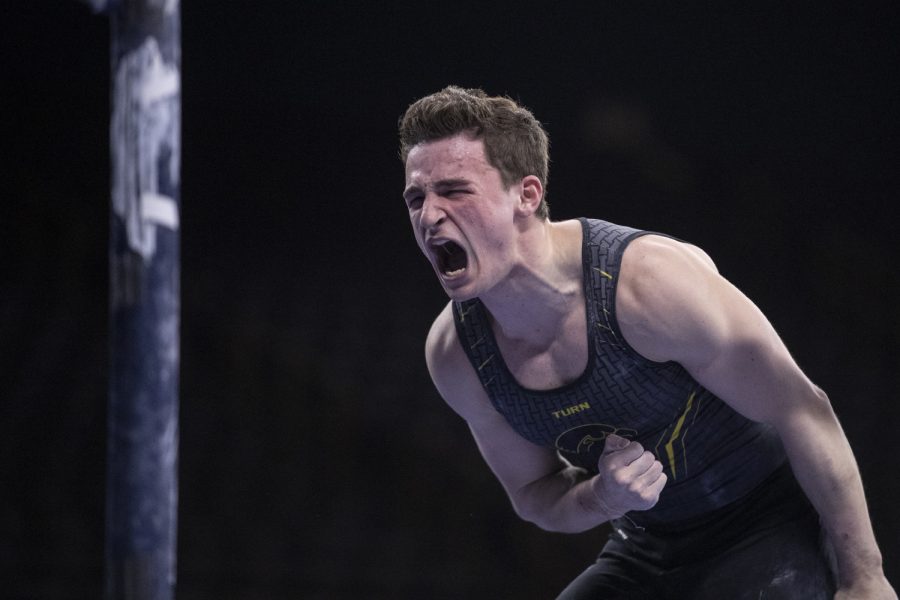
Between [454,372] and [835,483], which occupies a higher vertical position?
[454,372]

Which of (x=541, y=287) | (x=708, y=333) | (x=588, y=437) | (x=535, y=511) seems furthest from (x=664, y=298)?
(x=535, y=511)

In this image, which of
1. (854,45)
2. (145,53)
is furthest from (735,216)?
(145,53)

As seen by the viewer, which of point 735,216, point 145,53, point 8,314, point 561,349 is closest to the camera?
point 145,53

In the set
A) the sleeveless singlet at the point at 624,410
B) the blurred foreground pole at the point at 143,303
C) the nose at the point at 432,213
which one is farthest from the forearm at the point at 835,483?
the blurred foreground pole at the point at 143,303

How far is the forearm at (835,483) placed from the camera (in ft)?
5.39

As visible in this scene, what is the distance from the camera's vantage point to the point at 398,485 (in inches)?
177

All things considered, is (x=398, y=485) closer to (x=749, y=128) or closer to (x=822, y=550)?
(x=749, y=128)

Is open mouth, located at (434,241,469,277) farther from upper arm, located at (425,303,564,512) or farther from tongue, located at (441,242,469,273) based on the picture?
upper arm, located at (425,303,564,512)

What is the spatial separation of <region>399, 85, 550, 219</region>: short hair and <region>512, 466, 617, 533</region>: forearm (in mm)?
517

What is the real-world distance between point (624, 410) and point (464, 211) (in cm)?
44

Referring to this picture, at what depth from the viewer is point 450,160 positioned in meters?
1.68

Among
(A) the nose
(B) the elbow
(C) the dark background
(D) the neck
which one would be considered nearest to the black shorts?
(B) the elbow

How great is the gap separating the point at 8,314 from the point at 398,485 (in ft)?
6.18

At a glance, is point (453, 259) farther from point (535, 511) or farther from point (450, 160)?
point (535, 511)
